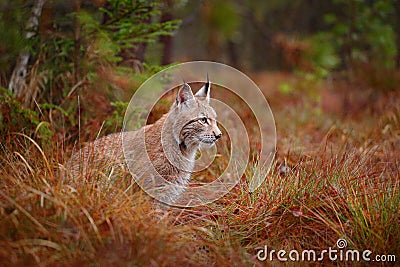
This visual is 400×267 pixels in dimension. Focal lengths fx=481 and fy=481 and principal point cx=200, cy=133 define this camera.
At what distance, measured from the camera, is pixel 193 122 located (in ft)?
13.6

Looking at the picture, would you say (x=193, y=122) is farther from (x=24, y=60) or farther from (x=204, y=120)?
(x=24, y=60)

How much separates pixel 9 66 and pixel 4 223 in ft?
9.72

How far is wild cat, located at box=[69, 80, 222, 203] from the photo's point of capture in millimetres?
4133

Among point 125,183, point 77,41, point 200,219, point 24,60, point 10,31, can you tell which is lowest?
point 200,219

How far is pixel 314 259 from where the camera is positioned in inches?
140

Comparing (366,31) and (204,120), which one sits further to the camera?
(366,31)

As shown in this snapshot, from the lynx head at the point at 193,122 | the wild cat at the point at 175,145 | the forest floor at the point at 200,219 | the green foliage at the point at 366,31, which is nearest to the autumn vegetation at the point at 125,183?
the forest floor at the point at 200,219

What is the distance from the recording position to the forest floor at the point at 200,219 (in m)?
2.99

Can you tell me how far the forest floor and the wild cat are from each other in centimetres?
34

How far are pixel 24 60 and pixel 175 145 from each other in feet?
7.89

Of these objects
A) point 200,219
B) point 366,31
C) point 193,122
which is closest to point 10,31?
point 193,122

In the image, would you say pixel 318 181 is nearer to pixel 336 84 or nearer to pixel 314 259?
pixel 314 259

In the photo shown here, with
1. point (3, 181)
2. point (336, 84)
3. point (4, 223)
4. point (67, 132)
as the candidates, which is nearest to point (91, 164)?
point (3, 181)

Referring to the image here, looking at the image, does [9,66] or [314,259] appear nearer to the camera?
[314,259]
